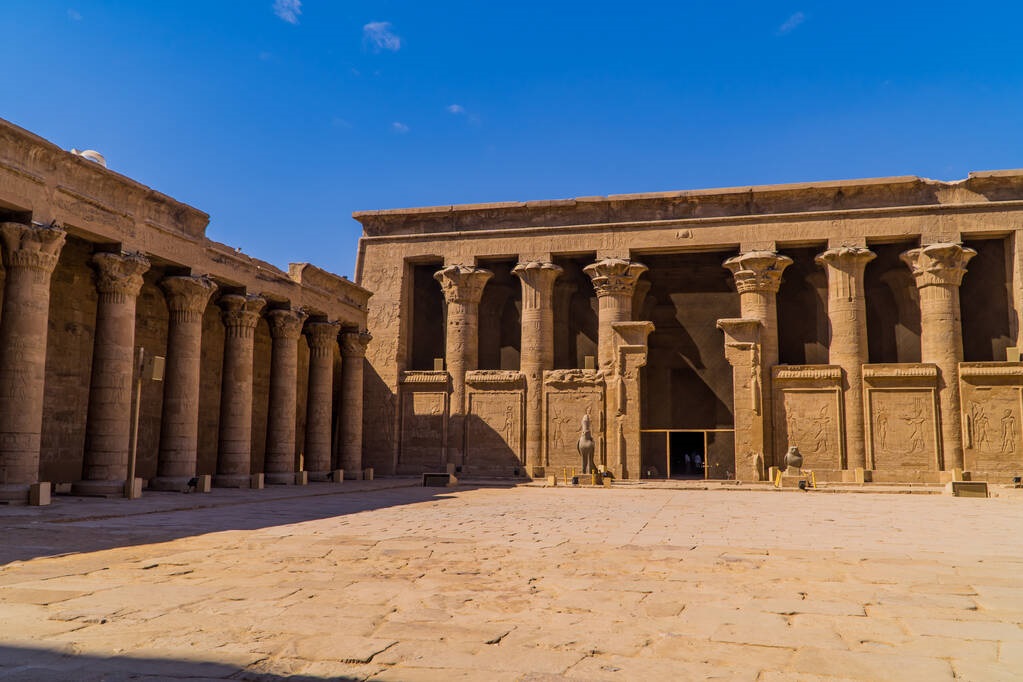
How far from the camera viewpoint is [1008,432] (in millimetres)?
24516

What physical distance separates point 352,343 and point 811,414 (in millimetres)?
15181

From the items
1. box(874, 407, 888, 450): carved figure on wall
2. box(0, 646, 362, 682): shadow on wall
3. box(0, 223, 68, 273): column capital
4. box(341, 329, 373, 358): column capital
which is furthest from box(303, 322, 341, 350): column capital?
box(0, 646, 362, 682): shadow on wall

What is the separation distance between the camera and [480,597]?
18.7 ft

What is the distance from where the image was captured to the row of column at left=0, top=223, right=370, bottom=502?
13375 millimetres

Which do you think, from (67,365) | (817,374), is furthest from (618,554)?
(817,374)

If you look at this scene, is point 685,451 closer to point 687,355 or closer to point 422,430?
point 687,355

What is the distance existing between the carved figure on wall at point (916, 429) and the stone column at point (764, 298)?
424 centimetres

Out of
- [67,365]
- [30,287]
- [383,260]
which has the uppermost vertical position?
[383,260]

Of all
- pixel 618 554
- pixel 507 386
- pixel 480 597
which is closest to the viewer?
pixel 480 597

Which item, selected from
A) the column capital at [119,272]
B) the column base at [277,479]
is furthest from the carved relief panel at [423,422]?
the column capital at [119,272]

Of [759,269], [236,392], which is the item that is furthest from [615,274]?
[236,392]

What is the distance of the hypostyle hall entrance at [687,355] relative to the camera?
30.5 meters

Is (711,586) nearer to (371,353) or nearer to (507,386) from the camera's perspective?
(507,386)

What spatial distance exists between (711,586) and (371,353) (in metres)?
24.5
